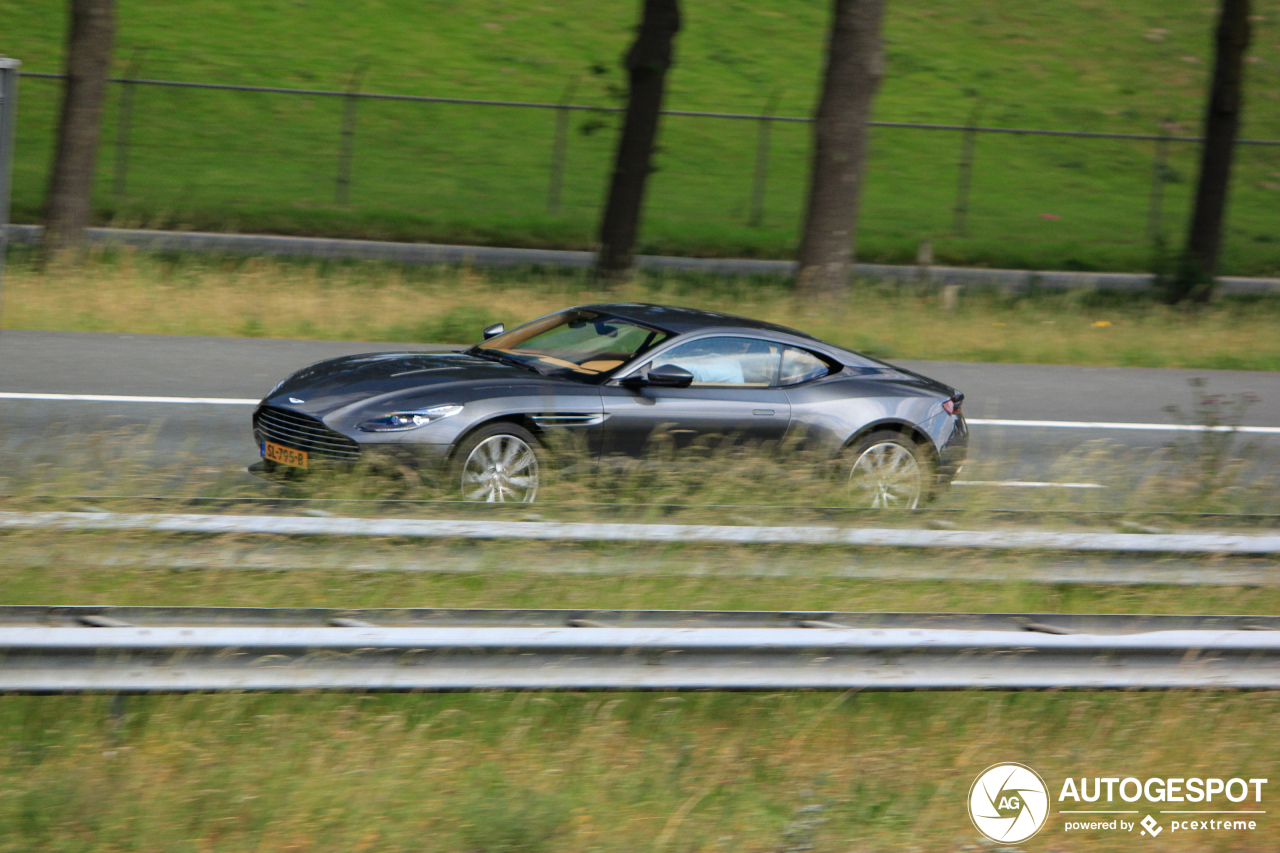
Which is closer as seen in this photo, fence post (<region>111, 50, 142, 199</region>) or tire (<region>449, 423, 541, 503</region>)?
tire (<region>449, 423, 541, 503</region>)

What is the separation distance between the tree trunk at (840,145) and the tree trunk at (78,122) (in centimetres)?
915

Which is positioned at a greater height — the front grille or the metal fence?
the metal fence

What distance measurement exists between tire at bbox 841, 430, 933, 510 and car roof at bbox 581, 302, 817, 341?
861 millimetres

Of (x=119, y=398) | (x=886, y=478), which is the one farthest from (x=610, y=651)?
(x=119, y=398)

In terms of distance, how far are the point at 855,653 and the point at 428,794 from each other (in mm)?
1439

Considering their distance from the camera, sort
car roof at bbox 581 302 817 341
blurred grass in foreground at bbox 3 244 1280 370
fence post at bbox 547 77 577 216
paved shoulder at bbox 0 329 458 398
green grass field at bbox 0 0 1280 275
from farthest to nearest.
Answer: fence post at bbox 547 77 577 216 → green grass field at bbox 0 0 1280 275 → blurred grass in foreground at bbox 3 244 1280 370 → paved shoulder at bbox 0 329 458 398 → car roof at bbox 581 302 817 341

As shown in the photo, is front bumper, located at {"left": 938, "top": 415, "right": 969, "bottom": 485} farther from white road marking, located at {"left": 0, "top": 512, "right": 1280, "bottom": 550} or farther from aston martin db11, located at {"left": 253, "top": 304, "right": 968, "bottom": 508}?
white road marking, located at {"left": 0, "top": 512, "right": 1280, "bottom": 550}

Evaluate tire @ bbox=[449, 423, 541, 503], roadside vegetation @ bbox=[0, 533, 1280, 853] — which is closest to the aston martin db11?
tire @ bbox=[449, 423, 541, 503]

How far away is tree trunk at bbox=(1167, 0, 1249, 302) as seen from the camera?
18969 millimetres

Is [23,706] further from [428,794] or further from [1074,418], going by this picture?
[1074,418]

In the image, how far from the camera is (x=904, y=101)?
32031 millimetres

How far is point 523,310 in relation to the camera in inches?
597

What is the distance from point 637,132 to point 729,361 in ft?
34.3

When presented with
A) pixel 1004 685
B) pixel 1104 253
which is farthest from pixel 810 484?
pixel 1104 253
